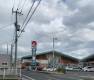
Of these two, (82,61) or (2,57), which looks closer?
(2,57)

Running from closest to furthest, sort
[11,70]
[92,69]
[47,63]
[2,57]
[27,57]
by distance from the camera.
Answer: [11,70]
[92,69]
[2,57]
[47,63]
[27,57]

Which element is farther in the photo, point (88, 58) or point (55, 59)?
point (55, 59)

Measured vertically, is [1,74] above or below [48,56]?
below

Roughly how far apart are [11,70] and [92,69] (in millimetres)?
43071

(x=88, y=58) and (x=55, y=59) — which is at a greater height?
(x=55, y=59)

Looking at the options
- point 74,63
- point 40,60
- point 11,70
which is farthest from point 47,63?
point 11,70

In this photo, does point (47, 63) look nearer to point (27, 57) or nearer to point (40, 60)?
point (40, 60)

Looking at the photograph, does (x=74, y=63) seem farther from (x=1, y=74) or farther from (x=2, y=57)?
(x=1, y=74)

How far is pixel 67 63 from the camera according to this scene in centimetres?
10825

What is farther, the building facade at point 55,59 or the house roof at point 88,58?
the building facade at point 55,59

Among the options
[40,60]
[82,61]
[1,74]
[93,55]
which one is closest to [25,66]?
[40,60]

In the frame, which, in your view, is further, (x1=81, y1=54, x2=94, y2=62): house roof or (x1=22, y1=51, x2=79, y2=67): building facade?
(x1=22, y1=51, x2=79, y2=67): building facade

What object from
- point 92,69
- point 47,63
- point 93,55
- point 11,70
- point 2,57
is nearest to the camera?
point 11,70

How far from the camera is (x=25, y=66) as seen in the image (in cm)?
10581
